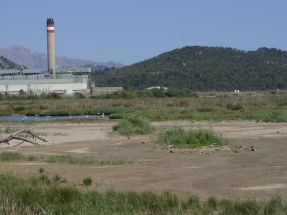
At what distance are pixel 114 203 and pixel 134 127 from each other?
87.0 feet

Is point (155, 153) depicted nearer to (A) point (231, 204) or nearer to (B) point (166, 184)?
(B) point (166, 184)

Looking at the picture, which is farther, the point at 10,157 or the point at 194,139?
the point at 194,139

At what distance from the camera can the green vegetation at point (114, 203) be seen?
43.5ft

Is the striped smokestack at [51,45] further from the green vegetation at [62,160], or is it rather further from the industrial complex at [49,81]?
the green vegetation at [62,160]

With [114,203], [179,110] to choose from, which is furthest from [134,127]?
[179,110]

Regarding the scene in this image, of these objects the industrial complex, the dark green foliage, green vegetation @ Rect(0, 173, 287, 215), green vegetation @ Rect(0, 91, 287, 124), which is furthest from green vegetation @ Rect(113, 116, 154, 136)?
the industrial complex

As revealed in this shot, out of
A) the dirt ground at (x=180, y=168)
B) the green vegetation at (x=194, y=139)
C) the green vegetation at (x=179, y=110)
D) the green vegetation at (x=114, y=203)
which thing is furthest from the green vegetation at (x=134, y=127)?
the green vegetation at (x=114, y=203)

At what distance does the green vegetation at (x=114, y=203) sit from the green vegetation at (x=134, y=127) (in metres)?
23.5

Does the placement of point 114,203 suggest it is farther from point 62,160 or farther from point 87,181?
point 62,160

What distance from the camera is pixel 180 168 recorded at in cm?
2236

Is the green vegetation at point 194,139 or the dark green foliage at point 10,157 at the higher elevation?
the green vegetation at point 194,139

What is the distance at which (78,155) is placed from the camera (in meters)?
28.8

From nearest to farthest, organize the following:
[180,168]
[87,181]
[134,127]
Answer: [87,181]
[180,168]
[134,127]

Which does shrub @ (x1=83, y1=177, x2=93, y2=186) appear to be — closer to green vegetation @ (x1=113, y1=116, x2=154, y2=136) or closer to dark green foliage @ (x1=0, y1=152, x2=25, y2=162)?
dark green foliage @ (x1=0, y1=152, x2=25, y2=162)
